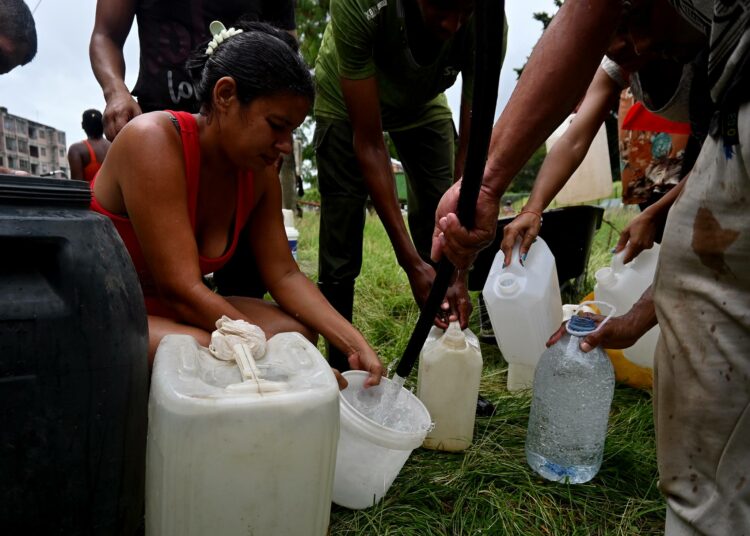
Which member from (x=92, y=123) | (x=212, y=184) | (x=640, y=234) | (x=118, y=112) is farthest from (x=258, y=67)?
(x=92, y=123)

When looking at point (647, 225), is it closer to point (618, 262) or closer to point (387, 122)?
point (618, 262)

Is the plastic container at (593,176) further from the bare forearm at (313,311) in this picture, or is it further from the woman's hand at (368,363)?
the woman's hand at (368,363)

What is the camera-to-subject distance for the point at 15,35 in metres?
2.10

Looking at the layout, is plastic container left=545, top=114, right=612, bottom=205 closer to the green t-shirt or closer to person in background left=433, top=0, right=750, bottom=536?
the green t-shirt

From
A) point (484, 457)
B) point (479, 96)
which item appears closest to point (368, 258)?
point (484, 457)

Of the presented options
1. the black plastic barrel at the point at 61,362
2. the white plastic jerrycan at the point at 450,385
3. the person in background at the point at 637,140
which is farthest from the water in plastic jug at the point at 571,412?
the black plastic barrel at the point at 61,362

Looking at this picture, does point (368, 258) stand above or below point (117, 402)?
below

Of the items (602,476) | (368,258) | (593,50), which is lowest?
(368,258)

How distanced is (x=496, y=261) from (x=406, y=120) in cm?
82

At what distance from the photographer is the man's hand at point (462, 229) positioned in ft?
4.08

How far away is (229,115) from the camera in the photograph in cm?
160

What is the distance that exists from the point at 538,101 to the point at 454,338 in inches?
35.8

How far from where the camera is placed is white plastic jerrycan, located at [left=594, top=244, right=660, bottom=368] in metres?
2.29

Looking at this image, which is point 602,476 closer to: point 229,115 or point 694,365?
point 694,365
